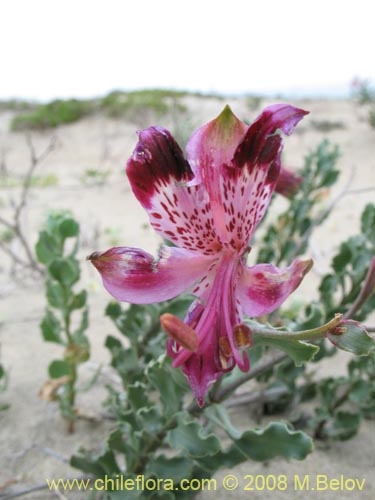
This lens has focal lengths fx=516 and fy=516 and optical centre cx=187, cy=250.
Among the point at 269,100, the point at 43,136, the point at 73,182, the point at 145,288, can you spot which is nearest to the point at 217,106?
the point at 269,100

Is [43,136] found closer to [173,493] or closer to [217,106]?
[217,106]

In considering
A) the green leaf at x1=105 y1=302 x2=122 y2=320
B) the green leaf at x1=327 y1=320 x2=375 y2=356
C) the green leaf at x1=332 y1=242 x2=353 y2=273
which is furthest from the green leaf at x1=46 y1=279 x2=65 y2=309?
the green leaf at x1=327 y1=320 x2=375 y2=356

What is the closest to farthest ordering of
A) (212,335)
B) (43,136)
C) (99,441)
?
(212,335), (99,441), (43,136)

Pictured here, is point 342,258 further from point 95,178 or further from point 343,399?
point 95,178

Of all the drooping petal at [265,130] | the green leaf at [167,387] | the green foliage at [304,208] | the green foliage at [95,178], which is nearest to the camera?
the drooping petal at [265,130]

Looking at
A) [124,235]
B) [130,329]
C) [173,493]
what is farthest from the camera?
[124,235]

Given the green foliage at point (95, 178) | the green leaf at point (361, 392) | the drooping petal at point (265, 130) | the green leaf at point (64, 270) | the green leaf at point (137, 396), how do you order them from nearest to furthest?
the drooping petal at point (265, 130) → the green leaf at point (137, 396) → the green leaf at point (64, 270) → the green leaf at point (361, 392) → the green foliage at point (95, 178)

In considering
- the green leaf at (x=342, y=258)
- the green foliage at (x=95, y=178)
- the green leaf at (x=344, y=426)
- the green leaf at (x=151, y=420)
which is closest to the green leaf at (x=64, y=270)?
the green leaf at (x=151, y=420)

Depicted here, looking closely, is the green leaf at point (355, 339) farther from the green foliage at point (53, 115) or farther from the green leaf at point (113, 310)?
the green foliage at point (53, 115)
